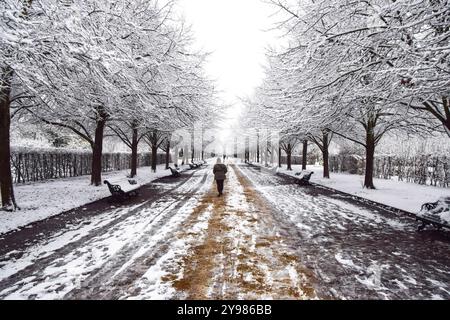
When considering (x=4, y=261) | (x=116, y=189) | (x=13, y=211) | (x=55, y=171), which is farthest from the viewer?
(x=55, y=171)

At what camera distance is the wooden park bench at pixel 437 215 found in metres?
6.54

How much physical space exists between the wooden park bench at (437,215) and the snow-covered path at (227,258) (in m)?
0.28

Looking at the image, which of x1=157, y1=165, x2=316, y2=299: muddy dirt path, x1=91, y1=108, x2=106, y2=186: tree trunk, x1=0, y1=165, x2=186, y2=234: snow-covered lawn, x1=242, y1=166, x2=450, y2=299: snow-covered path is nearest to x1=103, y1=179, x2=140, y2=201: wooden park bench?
x1=0, y1=165, x2=186, y2=234: snow-covered lawn

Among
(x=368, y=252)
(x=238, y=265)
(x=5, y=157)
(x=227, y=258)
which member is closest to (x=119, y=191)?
(x=5, y=157)

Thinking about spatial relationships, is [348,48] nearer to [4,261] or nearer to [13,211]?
[4,261]

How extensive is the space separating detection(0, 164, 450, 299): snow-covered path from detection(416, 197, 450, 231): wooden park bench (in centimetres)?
28

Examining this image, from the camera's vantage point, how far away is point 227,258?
5.07m

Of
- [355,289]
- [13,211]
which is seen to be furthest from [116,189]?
[355,289]

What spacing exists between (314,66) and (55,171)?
18.5m

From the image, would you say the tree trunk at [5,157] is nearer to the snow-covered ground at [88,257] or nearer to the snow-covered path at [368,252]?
the snow-covered ground at [88,257]

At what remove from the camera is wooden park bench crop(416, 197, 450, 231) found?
21.5 ft

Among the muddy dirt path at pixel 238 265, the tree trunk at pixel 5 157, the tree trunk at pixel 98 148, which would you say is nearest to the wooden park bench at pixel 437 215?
the muddy dirt path at pixel 238 265

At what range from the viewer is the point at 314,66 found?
24.7 ft

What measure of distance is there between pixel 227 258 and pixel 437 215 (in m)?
5.27
